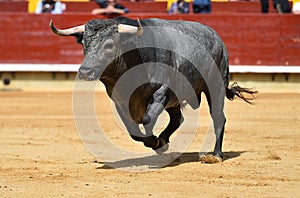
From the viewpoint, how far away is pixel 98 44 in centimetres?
557

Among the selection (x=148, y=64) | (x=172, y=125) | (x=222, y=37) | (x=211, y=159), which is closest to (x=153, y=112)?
(x=148, y=64)

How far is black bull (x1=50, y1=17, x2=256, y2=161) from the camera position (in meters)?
5.60

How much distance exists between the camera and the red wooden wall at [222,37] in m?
13.3

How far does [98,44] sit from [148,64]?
0.50 meters

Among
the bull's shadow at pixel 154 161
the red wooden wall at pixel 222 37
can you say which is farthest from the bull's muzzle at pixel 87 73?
the red wooden wall at pixel 222 37

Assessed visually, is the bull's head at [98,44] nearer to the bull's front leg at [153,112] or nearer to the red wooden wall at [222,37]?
the bull's front leg at [153,112]

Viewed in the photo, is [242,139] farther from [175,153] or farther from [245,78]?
[245,78]

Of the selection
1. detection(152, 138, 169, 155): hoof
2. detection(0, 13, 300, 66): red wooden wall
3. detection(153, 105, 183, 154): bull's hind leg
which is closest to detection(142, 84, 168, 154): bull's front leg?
detection(152, 138, 169, 155): hoof

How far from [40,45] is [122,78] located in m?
8.14

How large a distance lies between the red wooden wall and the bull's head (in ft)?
24.8

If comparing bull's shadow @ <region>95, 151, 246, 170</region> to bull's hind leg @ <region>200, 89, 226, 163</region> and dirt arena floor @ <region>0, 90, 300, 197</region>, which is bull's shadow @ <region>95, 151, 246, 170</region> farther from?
bull's hind leg @ <region>200, 89, 226, 163</region>

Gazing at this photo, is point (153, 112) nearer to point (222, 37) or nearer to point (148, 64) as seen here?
point (148, 64)

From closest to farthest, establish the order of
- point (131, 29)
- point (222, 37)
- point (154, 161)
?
point (131, 29), point (154, 161), point (222, 37)

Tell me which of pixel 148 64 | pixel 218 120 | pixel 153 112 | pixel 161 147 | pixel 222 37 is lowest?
pixel 222 37
